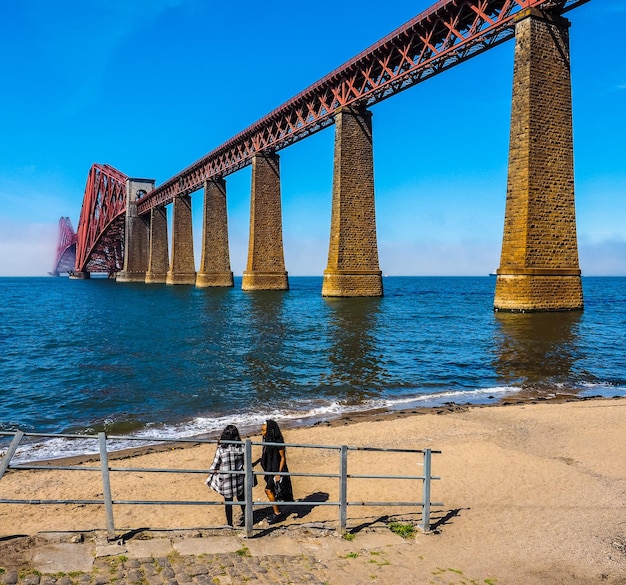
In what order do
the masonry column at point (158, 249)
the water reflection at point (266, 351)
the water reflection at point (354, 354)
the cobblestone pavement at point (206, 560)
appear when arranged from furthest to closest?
1. the masonry column at point (158, 249)
2. the water reflection at point (266, 351)
3. the water reflection at point (354, 354)
4. the cobblestone pavement at point (206, 560)

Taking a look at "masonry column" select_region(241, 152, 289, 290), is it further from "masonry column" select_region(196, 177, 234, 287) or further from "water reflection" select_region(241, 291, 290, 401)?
"water reflection" select_region(241, 291, 290, 401)

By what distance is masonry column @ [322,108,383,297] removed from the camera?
127 feet

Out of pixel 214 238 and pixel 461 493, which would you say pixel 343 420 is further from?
pixel 214 238

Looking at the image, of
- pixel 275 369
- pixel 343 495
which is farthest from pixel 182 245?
pixel 343 495

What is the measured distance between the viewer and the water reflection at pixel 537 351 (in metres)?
14.3

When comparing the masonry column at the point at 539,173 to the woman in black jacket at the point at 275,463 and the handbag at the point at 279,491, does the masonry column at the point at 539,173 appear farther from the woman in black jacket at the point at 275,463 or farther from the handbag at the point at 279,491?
the handbag at the point at 279,491

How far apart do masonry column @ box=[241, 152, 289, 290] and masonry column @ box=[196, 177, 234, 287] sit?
45.1 feet

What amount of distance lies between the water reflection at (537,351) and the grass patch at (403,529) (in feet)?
27.3

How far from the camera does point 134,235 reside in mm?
101188

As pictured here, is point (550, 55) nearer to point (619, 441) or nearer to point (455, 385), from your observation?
point (455, 385)

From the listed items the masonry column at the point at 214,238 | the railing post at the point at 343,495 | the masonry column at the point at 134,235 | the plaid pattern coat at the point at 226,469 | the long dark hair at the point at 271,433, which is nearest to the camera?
the railing post at the point at 343,495

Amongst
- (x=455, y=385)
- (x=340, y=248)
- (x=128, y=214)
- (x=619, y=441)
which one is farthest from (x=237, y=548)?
(x=128, y=214)

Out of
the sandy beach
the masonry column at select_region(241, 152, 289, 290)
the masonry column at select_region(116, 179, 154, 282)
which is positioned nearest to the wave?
the sandy beach

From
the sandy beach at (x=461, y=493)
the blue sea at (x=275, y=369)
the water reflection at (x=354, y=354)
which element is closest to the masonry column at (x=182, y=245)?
the blue sea at (x=275, y=369)
